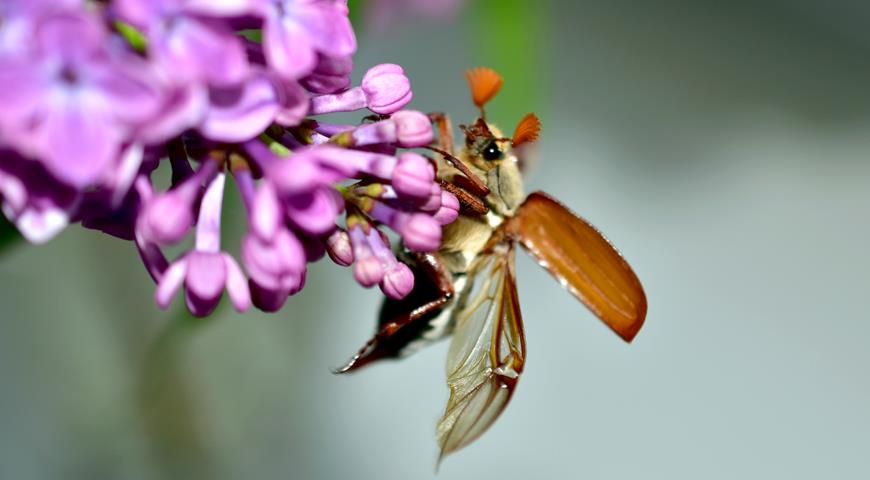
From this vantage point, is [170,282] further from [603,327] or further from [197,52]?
[603,327]

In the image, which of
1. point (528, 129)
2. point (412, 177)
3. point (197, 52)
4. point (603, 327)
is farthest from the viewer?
point (603, 327)

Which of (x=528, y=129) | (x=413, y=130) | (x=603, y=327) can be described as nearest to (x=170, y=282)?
(x=413, y=130)

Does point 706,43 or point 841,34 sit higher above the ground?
point 841,34

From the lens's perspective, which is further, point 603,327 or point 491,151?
point 603,327

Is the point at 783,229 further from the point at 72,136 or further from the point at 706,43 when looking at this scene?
the point at 72,136

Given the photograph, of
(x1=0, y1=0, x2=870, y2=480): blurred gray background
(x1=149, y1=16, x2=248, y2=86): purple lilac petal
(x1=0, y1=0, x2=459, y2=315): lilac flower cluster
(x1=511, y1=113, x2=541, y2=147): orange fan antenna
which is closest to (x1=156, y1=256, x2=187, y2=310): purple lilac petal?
(x1=0, y1=0, x2=459, y2=315): lilac flower cluster

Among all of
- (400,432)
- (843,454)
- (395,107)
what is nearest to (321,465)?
(400,432)

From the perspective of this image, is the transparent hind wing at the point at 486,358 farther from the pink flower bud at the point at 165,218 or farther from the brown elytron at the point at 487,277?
the pink flower bud at the point at 165,218
